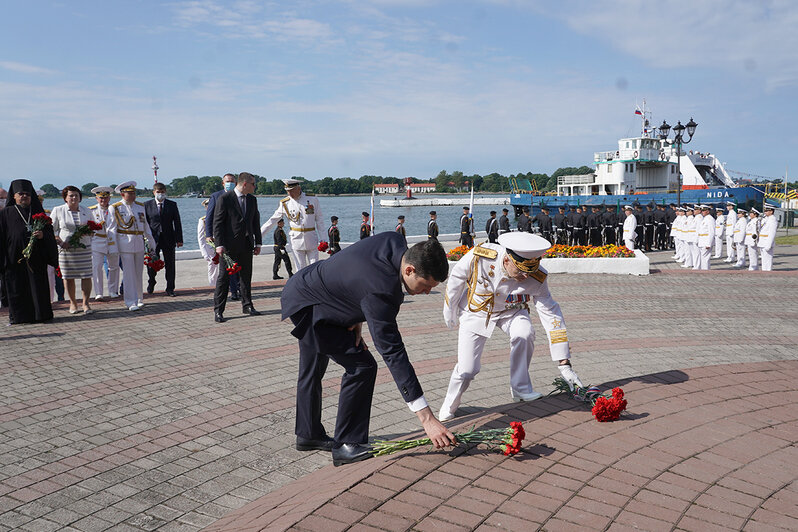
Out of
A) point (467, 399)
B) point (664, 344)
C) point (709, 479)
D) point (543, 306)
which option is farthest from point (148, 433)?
point (664, 344)

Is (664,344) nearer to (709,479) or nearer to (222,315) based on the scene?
(709,479)

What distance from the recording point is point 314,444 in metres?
4.49

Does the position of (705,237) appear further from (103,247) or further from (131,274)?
(103,247)

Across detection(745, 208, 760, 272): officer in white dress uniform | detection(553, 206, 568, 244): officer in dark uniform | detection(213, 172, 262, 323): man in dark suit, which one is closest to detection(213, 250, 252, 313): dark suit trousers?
detection(213, 172, 262, 323): man in dark suit

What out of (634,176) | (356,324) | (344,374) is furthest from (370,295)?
(634,176)

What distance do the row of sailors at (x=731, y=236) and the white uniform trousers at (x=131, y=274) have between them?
13716 millimetres

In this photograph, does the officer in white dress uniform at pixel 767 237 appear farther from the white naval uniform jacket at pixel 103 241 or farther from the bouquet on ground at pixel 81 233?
the bouquet on ground at pixel 81 233

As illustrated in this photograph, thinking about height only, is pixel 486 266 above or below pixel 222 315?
above

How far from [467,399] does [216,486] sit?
94.1 inches

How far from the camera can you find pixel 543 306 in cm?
505

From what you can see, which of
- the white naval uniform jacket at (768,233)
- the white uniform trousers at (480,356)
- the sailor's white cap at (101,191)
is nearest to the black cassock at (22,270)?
the sailor's white cap at (101,191)

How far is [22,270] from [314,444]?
21.9 feet

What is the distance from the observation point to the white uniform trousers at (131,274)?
989 centimetres

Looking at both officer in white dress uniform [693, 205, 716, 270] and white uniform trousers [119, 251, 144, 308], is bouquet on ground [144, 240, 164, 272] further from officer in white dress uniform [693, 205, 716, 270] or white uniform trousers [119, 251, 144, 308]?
officer in white dress uniform [693, 205, 716, 270]
